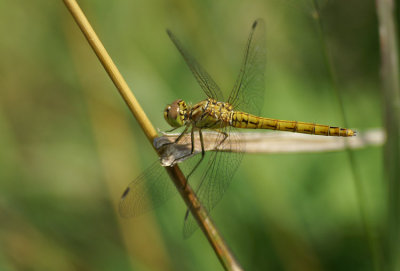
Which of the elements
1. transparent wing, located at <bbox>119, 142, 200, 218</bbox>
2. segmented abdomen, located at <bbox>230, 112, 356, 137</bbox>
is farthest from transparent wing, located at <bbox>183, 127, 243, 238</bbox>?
Answer: segmented abdomen, located at <bbox>230, 112, 356, 137</bbox>

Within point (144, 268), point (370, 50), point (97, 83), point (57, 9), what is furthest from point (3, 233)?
point (370, 50)

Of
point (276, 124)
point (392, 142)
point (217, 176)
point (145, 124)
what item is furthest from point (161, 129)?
point (392, 142)

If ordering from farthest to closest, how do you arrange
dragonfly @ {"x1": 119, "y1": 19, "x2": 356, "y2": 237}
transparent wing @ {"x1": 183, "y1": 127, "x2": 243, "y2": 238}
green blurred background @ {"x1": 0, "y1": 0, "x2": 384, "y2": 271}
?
green blurred background @ {"x1": 0, "y1": 0, "x2": 384, "y2": 271} → dragonfly @ {"x1": 119, "y1": 19, "x2": 356, "y2": 237} → transparent wing @ {"x1": 183, "y1": 127, "x2": 243, "y2": 238}

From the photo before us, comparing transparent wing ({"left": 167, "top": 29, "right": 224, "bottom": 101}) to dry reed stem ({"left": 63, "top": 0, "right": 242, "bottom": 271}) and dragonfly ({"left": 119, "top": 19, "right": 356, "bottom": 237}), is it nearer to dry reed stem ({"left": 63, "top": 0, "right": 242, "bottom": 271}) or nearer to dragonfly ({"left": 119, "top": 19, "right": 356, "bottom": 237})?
dragonfly ({"left": 119, "top": 19, "right": 356, "bottom": 237})

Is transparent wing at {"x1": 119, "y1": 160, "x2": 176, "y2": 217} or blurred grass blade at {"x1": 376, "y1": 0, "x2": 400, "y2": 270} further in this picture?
transparent wing at {"x1": 119, "y1": 160, "x2": 176, "y2": 217}

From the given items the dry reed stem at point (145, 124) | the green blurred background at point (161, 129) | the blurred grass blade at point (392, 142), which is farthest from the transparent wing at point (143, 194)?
the blurred grass blade at point (392, 142)

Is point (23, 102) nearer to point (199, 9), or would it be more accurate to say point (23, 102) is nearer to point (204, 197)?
point (199, 9)

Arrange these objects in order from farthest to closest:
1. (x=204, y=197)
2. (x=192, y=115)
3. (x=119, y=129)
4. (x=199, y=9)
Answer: (x=199, y=9) → (x=119, y=129) → (x=192, y=115) → (x=204, y=197)

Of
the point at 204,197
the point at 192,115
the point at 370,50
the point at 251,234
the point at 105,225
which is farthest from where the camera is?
the point at 370,50
